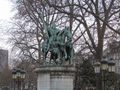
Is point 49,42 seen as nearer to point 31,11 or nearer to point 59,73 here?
point 59,73

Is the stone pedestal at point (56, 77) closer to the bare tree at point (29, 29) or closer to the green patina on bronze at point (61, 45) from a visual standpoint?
the green patina on bronze at point (61, 45)

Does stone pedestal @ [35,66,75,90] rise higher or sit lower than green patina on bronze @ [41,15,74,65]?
lower

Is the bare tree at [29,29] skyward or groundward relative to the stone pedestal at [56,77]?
skyward

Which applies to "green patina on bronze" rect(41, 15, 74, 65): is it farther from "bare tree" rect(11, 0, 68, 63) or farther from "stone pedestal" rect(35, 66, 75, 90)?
"bare tree" rect(11, 0, 68, 63)

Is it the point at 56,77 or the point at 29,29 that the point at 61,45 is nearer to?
the point at 56,77


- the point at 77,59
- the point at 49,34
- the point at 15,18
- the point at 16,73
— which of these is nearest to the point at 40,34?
the point at 15,18

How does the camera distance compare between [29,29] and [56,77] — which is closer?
[56,77]

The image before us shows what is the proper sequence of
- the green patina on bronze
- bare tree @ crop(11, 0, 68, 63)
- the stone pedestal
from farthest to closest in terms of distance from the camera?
bare tree @ crop(11, 0, 68, 63) → the green patina on bronze → the stone pedestal

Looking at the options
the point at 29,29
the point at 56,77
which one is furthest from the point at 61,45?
the point at 29,29

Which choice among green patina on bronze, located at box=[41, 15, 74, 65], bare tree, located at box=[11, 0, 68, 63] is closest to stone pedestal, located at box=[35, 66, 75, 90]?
green patina on bronze, located at box=[41, 15, 74, 65]

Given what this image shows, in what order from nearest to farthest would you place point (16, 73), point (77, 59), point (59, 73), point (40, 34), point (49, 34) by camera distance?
point (59, 73) → point (49, 34) → point (16, 73) → point (40, 34) → point (77, 59)

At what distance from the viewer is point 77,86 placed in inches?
1326

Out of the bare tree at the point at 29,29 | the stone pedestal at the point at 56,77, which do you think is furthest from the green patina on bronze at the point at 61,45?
the bare tree at the point at 29,29

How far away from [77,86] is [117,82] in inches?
193
